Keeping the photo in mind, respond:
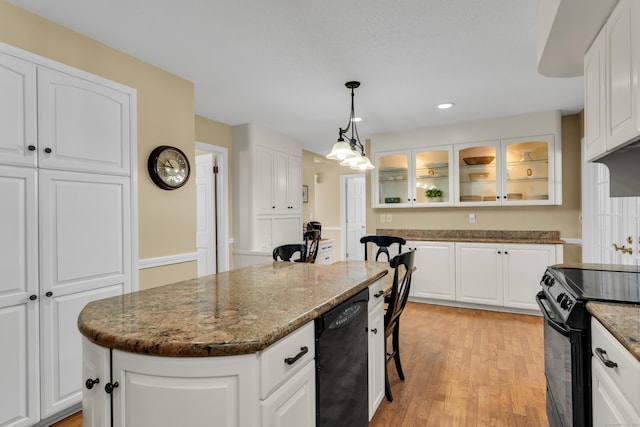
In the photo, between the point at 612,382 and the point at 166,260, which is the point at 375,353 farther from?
the point at 166,260

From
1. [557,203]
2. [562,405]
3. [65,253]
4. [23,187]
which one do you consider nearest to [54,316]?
[65,253]

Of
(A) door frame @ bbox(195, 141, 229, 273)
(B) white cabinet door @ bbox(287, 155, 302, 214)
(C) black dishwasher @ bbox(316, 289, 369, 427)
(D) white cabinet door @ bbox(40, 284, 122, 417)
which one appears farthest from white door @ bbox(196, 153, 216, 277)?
(C) black dishwasher @ bbox(316, 289, 369, 427)

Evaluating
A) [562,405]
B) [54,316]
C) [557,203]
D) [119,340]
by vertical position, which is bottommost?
[562,405]

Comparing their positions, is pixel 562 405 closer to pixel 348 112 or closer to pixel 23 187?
pixel 23 187

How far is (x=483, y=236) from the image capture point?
4523 millimetres

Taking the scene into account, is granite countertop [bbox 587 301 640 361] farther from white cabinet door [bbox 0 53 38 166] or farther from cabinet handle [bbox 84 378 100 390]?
white cabinet door [bbox 0 53 38 166]

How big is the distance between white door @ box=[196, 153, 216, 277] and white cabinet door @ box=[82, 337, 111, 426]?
342 centimetres

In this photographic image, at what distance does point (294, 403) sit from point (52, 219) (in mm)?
1875

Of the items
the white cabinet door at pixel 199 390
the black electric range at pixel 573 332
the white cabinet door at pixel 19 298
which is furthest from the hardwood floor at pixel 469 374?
the white cabinet door at pixel 19 298

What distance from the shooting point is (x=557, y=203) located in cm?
396

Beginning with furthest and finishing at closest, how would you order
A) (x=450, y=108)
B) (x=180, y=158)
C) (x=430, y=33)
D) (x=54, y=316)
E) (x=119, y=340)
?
(x=450, y=108), (x=180, y=158), (x=430, y=33), (x=54, y=316), (x=119, y=340)

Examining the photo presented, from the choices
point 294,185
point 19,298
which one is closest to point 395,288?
point 19,298

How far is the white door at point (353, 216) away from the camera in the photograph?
284 inches

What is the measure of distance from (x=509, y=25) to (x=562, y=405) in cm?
216
